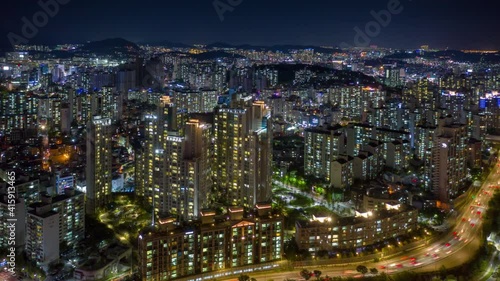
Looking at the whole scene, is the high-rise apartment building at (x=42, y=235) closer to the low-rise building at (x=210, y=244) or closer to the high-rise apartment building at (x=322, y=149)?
the low-rise building at (x=210, y=244)

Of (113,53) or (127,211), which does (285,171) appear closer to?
(127,211)

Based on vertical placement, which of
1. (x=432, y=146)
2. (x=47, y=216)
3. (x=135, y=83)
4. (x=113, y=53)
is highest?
(x=113, y=53)

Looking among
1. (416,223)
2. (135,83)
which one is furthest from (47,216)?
(135,83)

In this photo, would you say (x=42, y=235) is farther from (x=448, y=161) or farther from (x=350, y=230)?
(x=448, y=161)

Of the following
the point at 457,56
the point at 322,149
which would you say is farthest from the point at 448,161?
the point at 457,56

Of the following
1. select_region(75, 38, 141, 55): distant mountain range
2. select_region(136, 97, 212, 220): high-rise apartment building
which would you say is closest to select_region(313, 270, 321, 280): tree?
select_region(136, 97, 212, 220): high-rise apartment building

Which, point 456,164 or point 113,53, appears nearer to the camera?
point 456,164

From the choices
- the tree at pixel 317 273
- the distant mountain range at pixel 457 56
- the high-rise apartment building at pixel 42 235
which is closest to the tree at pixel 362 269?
the tree at pixel 317 273

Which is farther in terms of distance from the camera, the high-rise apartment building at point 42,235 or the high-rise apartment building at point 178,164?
the high-rise apartment building at point 178,164
